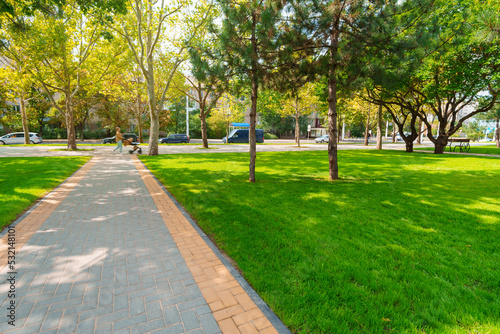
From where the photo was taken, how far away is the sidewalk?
2336 millimetres

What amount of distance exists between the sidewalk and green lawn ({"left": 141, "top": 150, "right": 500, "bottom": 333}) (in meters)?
0.37

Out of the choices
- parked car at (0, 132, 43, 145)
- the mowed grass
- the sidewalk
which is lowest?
the sidewalk

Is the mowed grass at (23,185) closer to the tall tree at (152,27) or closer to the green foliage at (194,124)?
the tall tree at (152,27)

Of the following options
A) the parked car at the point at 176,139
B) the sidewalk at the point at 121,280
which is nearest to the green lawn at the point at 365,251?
the sidewalk at the point at 121,280

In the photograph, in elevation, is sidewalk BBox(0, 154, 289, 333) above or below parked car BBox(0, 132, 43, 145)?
below

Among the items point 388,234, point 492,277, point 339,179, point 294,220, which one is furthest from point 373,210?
point 339,179

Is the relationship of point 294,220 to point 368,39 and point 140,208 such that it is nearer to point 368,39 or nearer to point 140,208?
point 140,208

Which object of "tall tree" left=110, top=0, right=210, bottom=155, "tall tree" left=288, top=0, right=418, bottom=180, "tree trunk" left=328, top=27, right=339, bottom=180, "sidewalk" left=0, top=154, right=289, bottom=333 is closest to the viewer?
"sidewalk" left=0, top=154, right=289, bottom=333

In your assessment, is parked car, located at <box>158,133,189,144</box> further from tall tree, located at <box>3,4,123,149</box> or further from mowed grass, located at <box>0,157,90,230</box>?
mowed grass, located at <box>0,157,90,230</box>

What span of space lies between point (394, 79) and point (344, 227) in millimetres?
5944

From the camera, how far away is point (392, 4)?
682 centimetres

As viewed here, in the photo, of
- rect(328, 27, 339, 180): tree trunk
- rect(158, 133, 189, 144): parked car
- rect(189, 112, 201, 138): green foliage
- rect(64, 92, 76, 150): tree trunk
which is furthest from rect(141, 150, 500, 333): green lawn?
rect(189, 112, 201, 138): green foliage

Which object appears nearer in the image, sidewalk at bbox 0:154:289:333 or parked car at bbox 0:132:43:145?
sidewalk at bbox 0:154:289:333

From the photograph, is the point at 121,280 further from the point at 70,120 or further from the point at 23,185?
the point at 70,120
